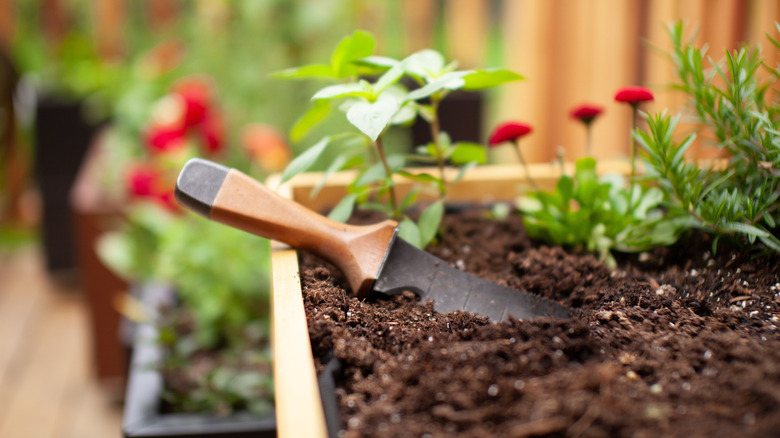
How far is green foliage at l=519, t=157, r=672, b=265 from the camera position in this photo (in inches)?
26.6

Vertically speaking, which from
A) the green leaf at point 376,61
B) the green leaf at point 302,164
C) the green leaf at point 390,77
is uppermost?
the green leaf at point 376,61

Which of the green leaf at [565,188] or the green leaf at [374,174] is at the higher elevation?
the green leaf at [374,174]

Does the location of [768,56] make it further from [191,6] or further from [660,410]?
[191,6]

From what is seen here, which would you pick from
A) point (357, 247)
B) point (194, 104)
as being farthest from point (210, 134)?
point (357, 247)

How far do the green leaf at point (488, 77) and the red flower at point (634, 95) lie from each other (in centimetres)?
11

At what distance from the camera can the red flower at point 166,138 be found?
1159 mm

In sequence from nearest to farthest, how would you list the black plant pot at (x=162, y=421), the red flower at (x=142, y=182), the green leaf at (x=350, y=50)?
the green leaf at (x=350, y=50) < the black plant pot at (x=162, y=421) < the red flower at (x=142, y=182)

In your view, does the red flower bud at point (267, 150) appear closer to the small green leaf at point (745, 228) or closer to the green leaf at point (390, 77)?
the green leaf at point (390, 77)

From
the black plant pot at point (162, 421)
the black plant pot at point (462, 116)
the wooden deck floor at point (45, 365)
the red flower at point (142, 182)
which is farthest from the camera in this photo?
the black plant pot at point (462, 116)

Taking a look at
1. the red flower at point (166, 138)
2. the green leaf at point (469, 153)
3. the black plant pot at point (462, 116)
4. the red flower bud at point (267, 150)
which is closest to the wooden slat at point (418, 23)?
the black plant pot at point (462, 116)

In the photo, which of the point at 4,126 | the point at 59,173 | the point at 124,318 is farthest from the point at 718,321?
the point at 4,126

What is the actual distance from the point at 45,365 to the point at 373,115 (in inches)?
53.2

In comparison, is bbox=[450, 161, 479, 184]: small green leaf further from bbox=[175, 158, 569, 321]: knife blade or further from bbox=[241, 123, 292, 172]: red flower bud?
bbox=[241, 123, 292, 172]: red flower bud

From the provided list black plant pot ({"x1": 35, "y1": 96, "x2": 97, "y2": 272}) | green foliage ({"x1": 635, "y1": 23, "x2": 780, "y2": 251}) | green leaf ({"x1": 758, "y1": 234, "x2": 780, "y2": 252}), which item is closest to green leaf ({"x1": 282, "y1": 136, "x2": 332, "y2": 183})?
green foliage ({"x1": 635, "y1": 23, "x2": 780, "y2": 251})
